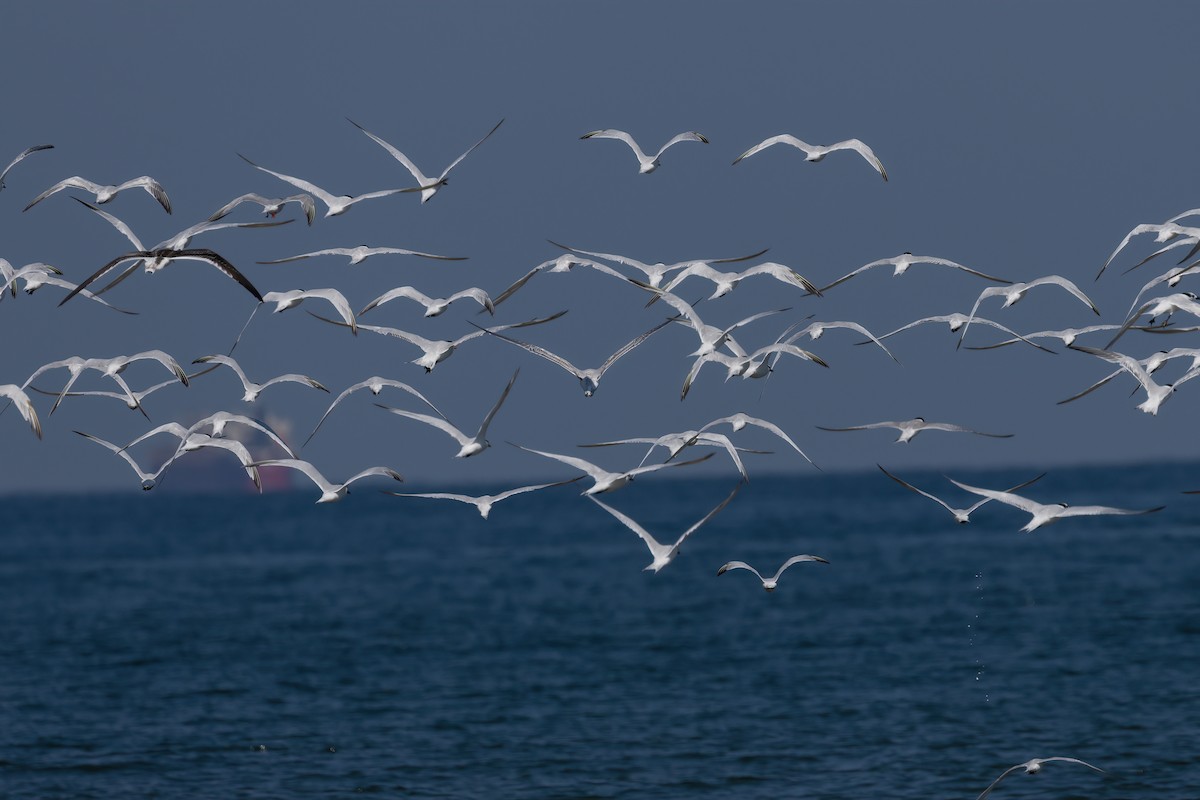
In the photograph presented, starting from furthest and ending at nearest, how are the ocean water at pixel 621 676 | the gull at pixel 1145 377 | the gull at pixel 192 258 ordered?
the ocean water at pixel 621 676 → the gull at pixel 1145 377 → the gull at pixel 192 258

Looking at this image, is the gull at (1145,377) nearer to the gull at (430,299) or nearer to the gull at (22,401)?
the gull at (430,299)

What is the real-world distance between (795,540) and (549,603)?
1578 inches

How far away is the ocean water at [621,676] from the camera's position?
36844 millimetres

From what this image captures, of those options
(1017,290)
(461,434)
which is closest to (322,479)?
(461,434)

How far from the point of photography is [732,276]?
27.4 metres

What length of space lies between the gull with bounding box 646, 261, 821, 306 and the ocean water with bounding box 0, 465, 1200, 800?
12234 millimetres

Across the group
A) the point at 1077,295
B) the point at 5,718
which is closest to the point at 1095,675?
the point at 1077,295

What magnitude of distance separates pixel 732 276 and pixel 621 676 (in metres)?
26.4

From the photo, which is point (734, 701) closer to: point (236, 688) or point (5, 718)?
point (236, 688)

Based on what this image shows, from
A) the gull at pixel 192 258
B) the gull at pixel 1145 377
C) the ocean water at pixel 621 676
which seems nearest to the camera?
the gull at pixel 192 258

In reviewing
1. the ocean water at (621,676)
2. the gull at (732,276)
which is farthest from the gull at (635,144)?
the ocean water at (621,676)

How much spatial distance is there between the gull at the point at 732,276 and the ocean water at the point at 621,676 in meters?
12.2

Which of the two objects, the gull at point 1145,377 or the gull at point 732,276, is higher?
the gull at point 732,276

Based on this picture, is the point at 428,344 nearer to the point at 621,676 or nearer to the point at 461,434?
the point at 461,434
